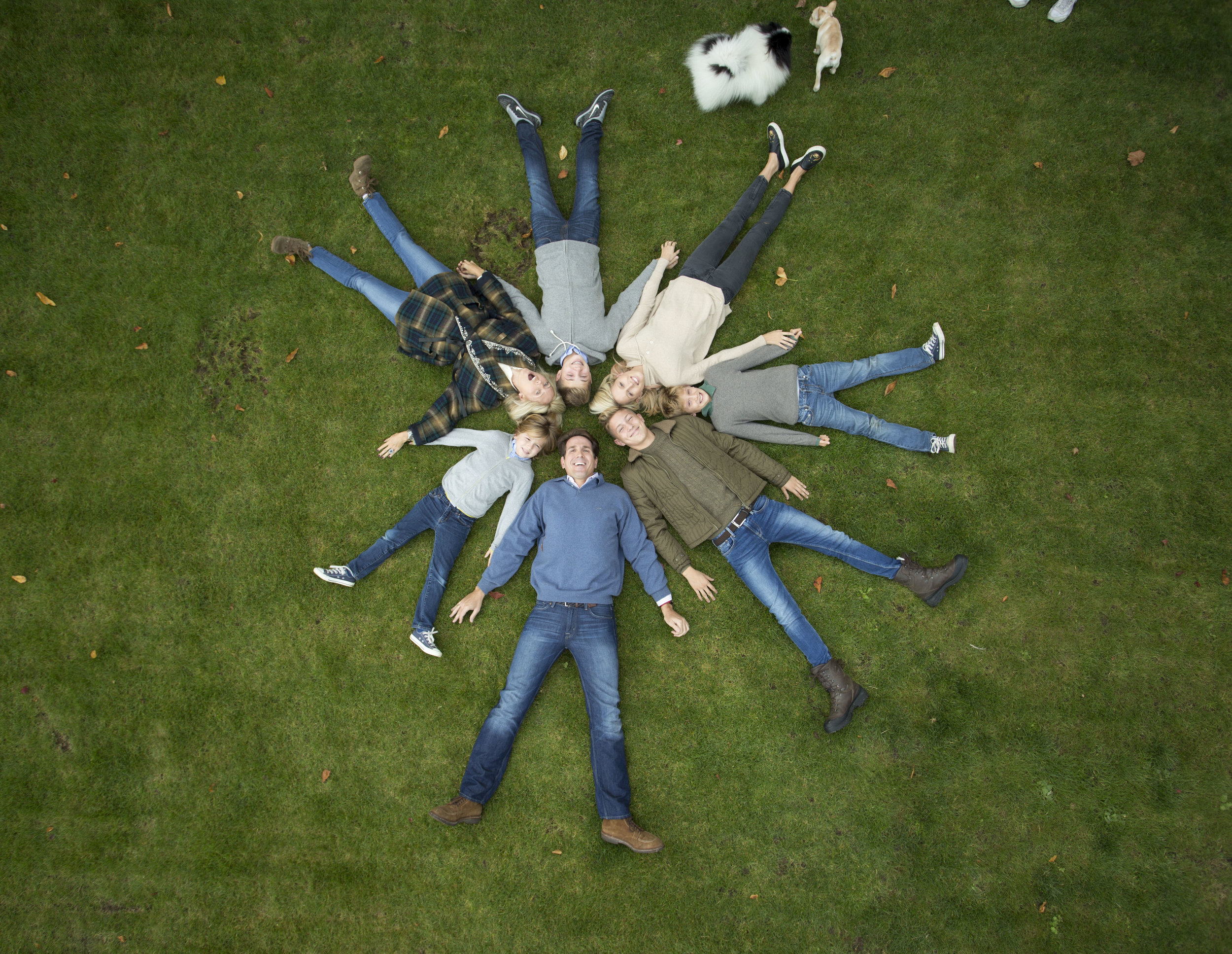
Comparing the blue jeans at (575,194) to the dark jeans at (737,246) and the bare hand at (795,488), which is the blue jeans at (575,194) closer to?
the dark jeans at (737,246)

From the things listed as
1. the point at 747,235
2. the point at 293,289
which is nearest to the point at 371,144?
the point at 293,289

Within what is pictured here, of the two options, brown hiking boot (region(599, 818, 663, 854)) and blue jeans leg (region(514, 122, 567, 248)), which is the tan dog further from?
brown hiking boot (region(599, 818, 663, 854))

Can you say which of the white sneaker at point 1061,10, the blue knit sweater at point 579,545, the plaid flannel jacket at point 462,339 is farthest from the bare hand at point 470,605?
the white sneaker at point 1061,10

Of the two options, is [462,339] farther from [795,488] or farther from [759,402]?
[795,488]

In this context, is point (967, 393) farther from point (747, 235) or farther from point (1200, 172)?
point (1200, 172)

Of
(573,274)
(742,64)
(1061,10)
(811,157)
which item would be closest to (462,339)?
(573,274)
